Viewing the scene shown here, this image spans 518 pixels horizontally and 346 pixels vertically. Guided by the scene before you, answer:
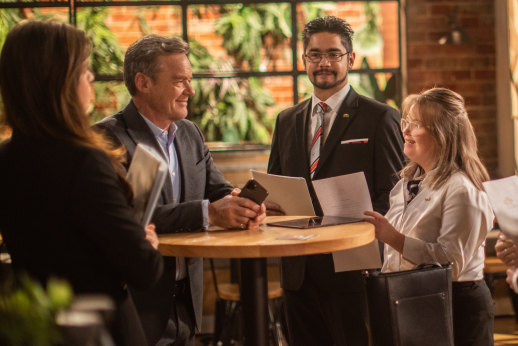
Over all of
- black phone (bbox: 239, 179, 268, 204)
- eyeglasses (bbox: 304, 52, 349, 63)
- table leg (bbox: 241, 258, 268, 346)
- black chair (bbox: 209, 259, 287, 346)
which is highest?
eyeglasses (bbox: 304, 52, 349, 63)

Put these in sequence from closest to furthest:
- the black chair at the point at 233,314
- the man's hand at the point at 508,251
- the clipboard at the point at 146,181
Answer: the clipboard at the point at 146,181
the man's hand at the point at 508,251
the black chair at the point at 233,314

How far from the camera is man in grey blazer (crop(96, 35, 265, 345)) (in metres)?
2.17

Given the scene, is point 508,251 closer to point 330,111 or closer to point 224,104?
point 330,111

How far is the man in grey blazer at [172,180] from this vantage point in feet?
7.13

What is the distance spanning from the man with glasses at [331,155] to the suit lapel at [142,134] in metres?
0.71

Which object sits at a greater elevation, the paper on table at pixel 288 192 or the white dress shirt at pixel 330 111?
the white dress shirt at pixel 330 111

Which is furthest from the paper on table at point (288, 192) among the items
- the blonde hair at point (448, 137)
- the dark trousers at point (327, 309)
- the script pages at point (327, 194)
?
the blonde hair at point (448, 137)

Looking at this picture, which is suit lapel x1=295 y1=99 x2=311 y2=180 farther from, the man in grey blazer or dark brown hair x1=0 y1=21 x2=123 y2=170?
dark brown hair x1=0 y1=21 x2=123 y2=170

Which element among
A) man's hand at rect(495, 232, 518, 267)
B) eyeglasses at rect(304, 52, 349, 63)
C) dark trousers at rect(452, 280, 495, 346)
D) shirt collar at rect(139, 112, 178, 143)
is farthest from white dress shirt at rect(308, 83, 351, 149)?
man's hand at rect(495, 232, 518, 267)

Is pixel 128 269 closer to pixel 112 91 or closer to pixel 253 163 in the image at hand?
pixel 253 163

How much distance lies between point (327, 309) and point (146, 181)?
1338mm

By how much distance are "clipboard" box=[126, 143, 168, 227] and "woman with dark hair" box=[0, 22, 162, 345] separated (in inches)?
4.1

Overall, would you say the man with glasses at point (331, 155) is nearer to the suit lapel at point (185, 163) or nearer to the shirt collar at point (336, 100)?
A: the shirt collar at point (336, 100)

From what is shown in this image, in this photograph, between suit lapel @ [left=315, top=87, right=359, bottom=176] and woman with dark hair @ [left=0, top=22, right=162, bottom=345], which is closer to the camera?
woman with dark hair @ [left=0, top=22, right=162, bottom=345]
